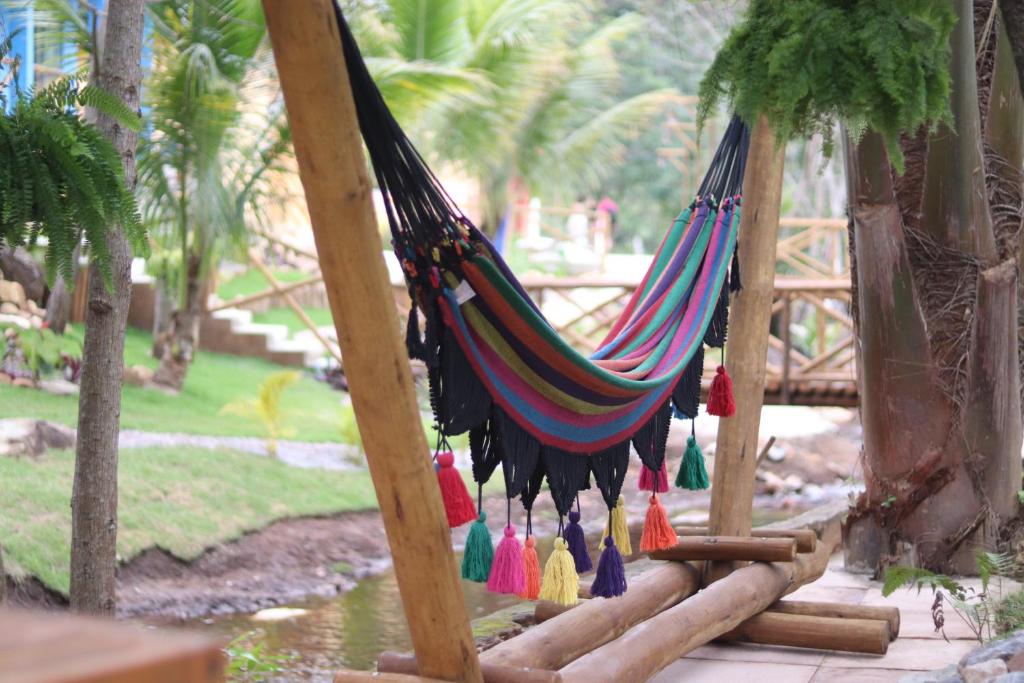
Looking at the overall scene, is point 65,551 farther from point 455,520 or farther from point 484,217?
point 484,217

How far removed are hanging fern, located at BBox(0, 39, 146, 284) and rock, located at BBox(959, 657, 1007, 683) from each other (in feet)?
7.03

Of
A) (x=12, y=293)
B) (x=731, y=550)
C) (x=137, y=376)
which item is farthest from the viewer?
(x=137, y=376)

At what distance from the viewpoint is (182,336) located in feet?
31.5

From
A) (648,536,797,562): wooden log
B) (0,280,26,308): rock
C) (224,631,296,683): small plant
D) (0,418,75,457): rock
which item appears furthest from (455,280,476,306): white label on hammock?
(0,280,26,308): rock

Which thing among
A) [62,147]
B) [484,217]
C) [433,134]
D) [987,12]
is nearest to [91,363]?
[62,147]

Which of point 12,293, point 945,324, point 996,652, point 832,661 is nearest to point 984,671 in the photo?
point 996,652

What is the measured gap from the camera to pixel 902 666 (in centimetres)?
346

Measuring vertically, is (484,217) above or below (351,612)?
above

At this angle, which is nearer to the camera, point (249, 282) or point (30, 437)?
point (30, 437)

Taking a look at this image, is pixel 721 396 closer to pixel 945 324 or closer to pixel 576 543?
pixel 576 543

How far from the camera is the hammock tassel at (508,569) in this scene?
2475 mm

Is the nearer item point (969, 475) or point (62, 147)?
point (62, 147)

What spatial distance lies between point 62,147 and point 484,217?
12060 mm

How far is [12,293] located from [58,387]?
0.72 m
